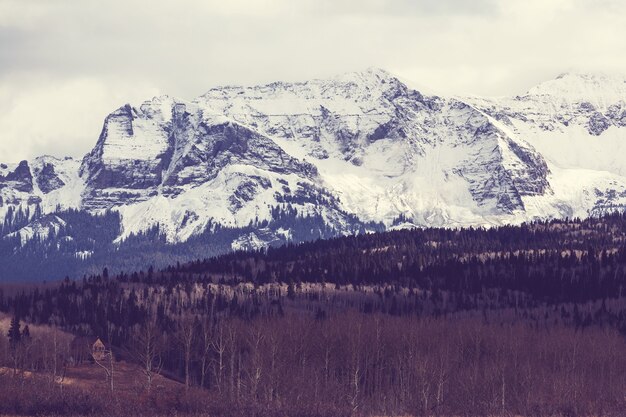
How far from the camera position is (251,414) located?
6959 inches

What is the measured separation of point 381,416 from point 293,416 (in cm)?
1986

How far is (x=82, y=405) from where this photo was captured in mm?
184250

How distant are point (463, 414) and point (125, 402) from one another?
40812 millimetres

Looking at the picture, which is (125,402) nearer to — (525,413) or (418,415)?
(418,415)

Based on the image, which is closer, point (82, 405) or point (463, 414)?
point (82, 405)

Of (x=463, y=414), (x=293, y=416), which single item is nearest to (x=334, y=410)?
(x=293, y=416)

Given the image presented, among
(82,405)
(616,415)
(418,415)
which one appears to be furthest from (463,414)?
(82,405)

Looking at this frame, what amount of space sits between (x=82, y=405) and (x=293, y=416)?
24333 mm

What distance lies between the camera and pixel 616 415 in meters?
189

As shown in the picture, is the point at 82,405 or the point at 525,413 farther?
the point at 525,413

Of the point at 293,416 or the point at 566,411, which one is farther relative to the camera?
the point at 566,411

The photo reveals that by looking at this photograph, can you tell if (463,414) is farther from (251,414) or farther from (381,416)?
(251,414)

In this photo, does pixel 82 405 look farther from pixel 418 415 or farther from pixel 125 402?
pixel 418 415

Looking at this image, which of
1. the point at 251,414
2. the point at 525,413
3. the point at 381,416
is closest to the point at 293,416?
the point at 251,414
